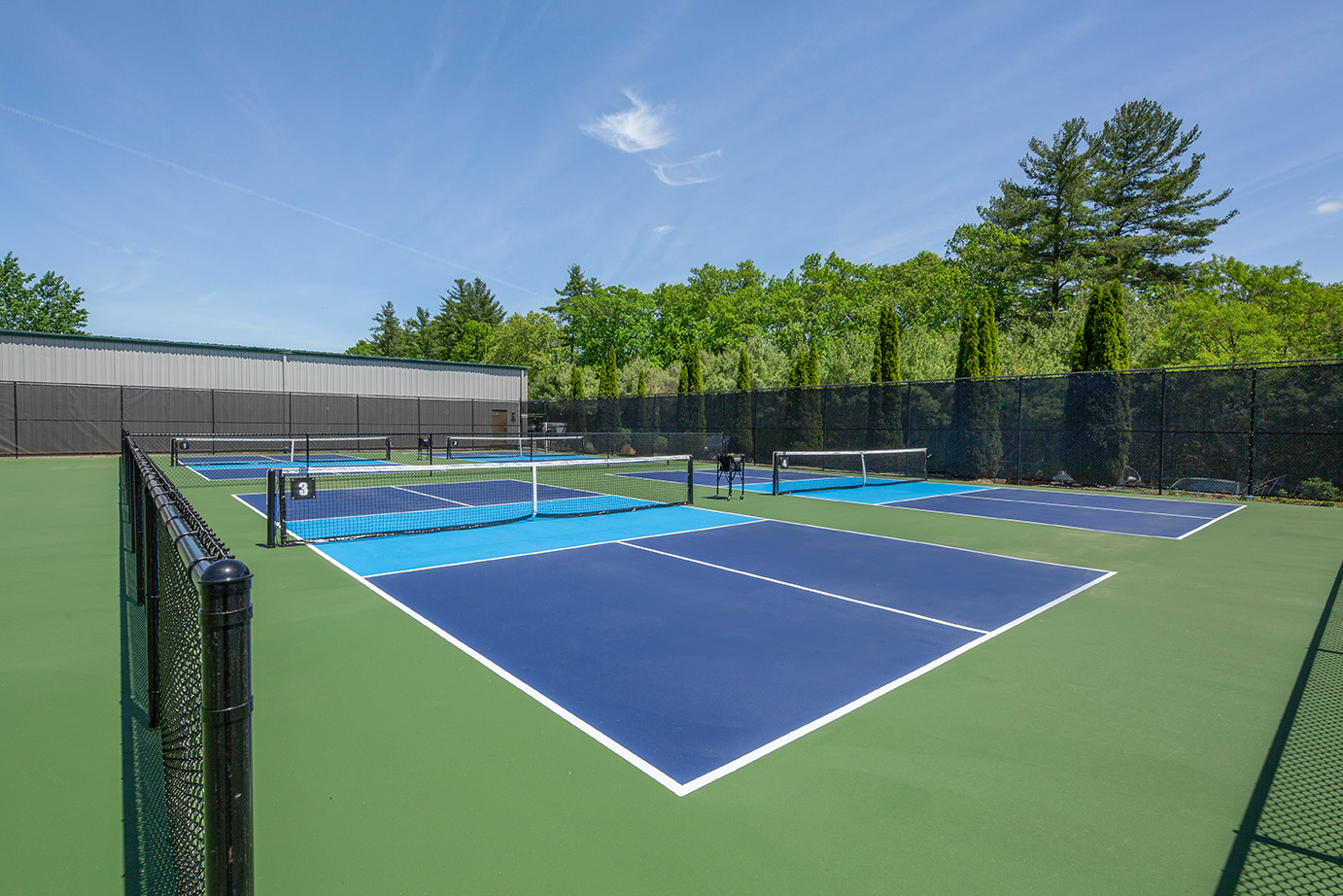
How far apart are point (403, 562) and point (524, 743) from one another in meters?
4.92

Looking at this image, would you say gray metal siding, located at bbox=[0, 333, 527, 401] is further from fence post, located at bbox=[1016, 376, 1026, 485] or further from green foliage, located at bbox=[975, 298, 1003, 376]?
fence post, located at bbox=[1016, 376, 1026, 485]

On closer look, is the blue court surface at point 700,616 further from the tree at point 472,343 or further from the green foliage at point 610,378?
the tree at point 472,343

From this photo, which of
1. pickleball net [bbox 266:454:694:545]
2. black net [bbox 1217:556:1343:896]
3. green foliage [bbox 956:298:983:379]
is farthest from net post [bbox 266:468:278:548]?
green foliage [bbox 956:298:983:379]

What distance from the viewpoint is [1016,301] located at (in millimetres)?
40094

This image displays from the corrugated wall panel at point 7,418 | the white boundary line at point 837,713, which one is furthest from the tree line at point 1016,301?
the corrugated wall panel at point 7,418

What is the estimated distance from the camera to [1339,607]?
20.6 feet

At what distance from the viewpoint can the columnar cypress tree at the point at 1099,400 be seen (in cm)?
1695

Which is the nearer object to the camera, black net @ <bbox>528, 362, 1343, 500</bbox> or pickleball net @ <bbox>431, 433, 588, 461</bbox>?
black net @ <bbox>528, 362, 1343, 500</bbox>

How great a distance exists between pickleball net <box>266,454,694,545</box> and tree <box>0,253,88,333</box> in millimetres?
53075

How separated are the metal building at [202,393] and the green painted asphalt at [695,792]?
27292 millimetres

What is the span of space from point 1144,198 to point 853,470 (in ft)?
94.9

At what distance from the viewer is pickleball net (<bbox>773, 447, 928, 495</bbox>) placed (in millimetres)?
17950

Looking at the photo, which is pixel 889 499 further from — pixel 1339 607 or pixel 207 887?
pixel 207 887

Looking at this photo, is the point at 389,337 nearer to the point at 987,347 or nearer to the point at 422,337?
the point at 422,337
